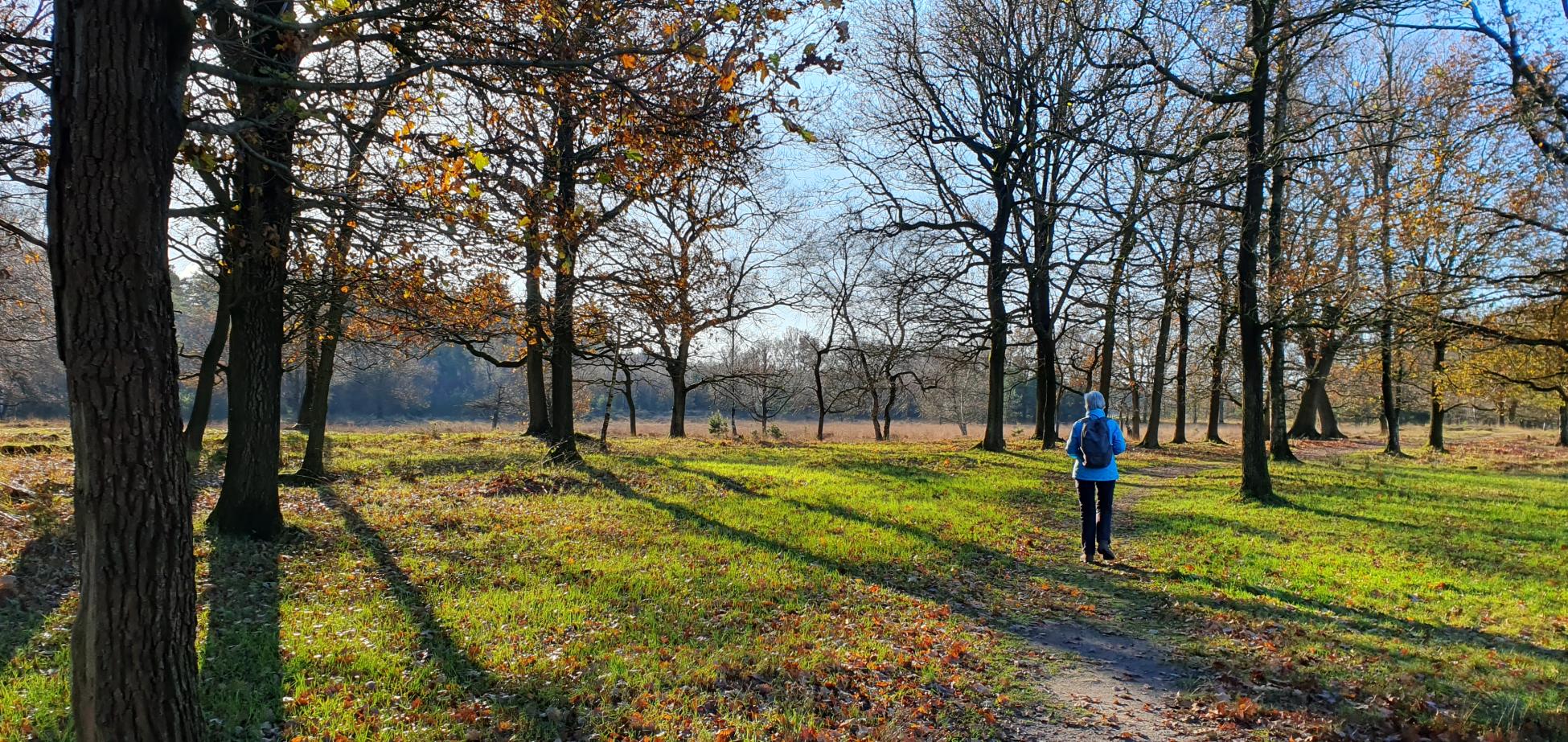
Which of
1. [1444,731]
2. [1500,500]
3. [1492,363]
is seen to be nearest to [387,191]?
[1444,731]

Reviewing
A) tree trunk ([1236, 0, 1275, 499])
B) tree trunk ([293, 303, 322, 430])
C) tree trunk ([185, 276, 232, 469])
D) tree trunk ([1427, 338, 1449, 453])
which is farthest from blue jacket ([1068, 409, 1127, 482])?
tree trunk ([1427, 338, 1449, 453])

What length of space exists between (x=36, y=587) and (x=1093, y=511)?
9717 mm

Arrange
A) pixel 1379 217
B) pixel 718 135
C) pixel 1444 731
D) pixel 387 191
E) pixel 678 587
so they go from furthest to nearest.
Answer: pixel 1379 217 < pixel 678 587 < pixel 387 191 < pixel 718 135 < pixel 1444 731

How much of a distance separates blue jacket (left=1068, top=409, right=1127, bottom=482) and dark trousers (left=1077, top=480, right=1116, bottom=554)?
8 centimetres

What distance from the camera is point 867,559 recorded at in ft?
26.2

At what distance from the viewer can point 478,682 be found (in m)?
4.58

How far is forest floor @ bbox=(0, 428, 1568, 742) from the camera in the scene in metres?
4.34

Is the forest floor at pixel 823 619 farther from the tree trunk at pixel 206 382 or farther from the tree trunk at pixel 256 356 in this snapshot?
the tree trunk at pixel 206 382

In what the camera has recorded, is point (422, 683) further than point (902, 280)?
No

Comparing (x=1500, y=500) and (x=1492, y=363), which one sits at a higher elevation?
(x=1492, y=363)

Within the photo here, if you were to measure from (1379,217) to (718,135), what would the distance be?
12810mm

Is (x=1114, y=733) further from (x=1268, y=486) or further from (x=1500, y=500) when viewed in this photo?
(x=1500, y=500)

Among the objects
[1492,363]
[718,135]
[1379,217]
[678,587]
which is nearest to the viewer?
[718,135]

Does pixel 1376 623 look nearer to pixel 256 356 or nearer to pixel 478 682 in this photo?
pixel 478 682
